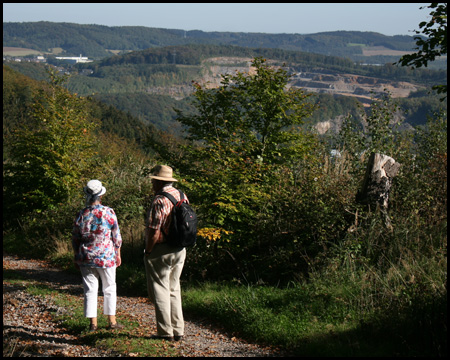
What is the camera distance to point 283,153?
380 inches

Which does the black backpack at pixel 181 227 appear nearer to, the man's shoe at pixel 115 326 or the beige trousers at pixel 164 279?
the beige trousers at pixel 164 279

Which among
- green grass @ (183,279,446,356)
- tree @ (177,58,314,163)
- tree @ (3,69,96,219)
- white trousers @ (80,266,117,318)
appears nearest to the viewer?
green grass @ (183,279,446,356)

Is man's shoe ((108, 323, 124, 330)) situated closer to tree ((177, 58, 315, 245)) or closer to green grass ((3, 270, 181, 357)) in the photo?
green grass ((3, 270, 181, 357))

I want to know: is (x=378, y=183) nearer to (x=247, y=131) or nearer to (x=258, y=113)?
(x=247, y=131)

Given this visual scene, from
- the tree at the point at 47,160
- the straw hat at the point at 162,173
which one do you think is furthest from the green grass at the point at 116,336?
the tree at the point at 47,160

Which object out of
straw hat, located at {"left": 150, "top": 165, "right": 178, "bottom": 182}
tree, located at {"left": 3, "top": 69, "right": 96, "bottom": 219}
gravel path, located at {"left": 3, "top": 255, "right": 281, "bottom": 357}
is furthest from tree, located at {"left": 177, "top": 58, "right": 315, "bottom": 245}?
tree, located at {"left": 3, "top": 69, "right": 96, "bottom": 219}

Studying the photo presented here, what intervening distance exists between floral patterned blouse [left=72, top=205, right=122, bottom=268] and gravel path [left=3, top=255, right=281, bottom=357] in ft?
2.81

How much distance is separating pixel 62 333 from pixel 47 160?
324 inches

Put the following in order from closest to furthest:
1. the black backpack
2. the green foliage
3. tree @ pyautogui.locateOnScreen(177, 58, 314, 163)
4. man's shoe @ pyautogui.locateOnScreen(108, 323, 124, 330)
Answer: the black backpack
man's shoe @ pyautogui.locateOnScreen(108, 323, 124, 330)
the green foliage
tree @ pyautogui.locateOnScreen(177, 58, 314, 163)

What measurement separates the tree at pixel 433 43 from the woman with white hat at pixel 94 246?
430cm

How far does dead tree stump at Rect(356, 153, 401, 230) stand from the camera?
23.6 ft

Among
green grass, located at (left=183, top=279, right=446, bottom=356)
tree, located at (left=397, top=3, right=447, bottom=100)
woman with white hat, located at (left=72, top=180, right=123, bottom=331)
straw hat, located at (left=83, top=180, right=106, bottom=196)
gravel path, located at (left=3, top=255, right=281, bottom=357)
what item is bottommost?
gravel path, located at (left=3, top=255, right=281, bottom=357)

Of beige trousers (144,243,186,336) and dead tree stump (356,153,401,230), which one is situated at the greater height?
dead tree stump (356,153,401,230)

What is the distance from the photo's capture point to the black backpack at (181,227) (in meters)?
5.07
